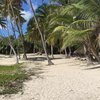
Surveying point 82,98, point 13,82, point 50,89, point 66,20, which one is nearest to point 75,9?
point 66,20

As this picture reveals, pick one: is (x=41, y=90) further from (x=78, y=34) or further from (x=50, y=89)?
(x=78, y=34)

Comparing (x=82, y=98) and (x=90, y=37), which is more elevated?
(x=90, y=37)

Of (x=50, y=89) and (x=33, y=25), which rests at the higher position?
(x=33, y=25)

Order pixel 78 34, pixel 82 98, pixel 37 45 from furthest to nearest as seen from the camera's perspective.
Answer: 1. pixel 37 45
2. pixel 78 34
3. pixel 82 98

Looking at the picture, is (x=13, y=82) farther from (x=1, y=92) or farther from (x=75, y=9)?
(x=75, y=9)

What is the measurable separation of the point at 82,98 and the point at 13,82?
16.9 ft

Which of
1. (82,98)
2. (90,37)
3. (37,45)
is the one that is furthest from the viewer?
(37,45)

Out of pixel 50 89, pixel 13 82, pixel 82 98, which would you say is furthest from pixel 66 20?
pixel 82 98

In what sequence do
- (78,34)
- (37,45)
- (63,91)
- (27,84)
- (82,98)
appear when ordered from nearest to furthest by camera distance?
(82,98) → (63,91) → (27,84) → (78,34) → (37,45)

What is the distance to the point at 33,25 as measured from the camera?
147 feet

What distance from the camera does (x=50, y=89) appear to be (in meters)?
11.9

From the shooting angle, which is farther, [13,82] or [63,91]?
[13,82]

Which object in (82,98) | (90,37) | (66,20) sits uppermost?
(66,20)

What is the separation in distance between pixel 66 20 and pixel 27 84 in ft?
31.8
